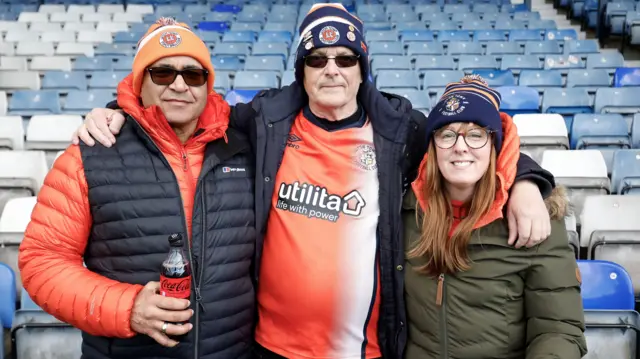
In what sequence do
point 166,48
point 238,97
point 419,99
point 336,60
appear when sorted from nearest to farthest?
1. point 166,48
2. point 336,60
3. point 238,97
4. point 419,99

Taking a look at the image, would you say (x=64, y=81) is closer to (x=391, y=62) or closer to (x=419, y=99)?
(x=391, y=62)

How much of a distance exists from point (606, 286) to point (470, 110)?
134cm

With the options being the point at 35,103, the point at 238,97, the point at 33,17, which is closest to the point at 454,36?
the point at 238,97

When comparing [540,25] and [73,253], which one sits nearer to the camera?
[73,253]

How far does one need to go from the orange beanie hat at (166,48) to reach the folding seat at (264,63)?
197 inches

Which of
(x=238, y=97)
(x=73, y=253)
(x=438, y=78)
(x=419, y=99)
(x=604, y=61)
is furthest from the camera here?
(x=604, y=61)

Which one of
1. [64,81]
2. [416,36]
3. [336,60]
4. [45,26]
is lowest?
[336,60]

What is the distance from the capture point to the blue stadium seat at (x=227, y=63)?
6882mm

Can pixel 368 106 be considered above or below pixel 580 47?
below

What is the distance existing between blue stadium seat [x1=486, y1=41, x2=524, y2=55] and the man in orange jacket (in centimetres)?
640

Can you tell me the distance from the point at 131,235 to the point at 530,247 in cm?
113

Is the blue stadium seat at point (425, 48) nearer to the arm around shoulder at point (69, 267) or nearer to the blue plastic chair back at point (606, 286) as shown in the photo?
the blue plastic chair back at point (606, 286)

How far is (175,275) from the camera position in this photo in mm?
1482

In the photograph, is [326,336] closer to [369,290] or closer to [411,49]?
[369,290]
